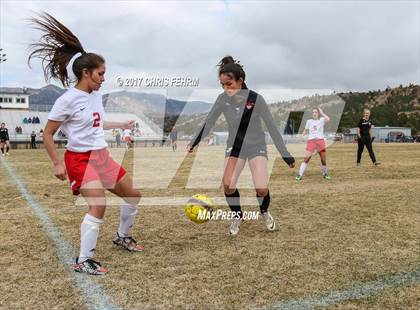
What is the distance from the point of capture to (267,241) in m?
5.70

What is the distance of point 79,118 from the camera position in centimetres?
460

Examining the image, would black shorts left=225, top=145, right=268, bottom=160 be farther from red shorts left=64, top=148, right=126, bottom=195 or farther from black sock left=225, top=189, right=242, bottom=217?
red shorts left=64, top=148, right=126, bottom=195

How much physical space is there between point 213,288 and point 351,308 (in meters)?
1.20

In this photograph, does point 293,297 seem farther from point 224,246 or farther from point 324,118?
point 324,118

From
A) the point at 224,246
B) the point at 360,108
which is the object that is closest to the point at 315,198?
the point at 224,246

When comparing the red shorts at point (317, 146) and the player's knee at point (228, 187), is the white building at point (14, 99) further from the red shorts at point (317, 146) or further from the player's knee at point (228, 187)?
the player's knee at point (228, 187)

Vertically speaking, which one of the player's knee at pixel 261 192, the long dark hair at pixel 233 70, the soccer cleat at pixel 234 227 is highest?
the long dark hair at pixel 233 70

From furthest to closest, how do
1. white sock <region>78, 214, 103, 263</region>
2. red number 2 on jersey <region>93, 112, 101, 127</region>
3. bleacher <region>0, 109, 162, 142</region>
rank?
1. bleacher <region>0, 109, 162, 142</region>
2. red number 2 on jersey <region>93, 112, 101, 127</region>
3. white sock <region>78, 214, 103, 263</region>

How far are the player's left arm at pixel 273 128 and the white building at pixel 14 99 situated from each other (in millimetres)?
104351

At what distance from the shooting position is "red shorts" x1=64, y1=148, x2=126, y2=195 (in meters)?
4.65

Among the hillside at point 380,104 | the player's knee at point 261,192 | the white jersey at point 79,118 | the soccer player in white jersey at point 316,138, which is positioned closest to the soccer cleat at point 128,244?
the white jersey at point 79,118

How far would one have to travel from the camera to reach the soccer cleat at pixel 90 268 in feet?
14.6

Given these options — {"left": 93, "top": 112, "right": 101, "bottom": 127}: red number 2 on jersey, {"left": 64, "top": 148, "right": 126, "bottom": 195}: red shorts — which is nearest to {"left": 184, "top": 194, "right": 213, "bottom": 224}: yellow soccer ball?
{"left": 64, "top": 148, "right": 126, "bottom": 195}: red shorts

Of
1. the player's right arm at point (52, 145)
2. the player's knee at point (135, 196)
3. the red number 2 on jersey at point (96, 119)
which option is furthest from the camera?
the player's knee at point (135, 196)
